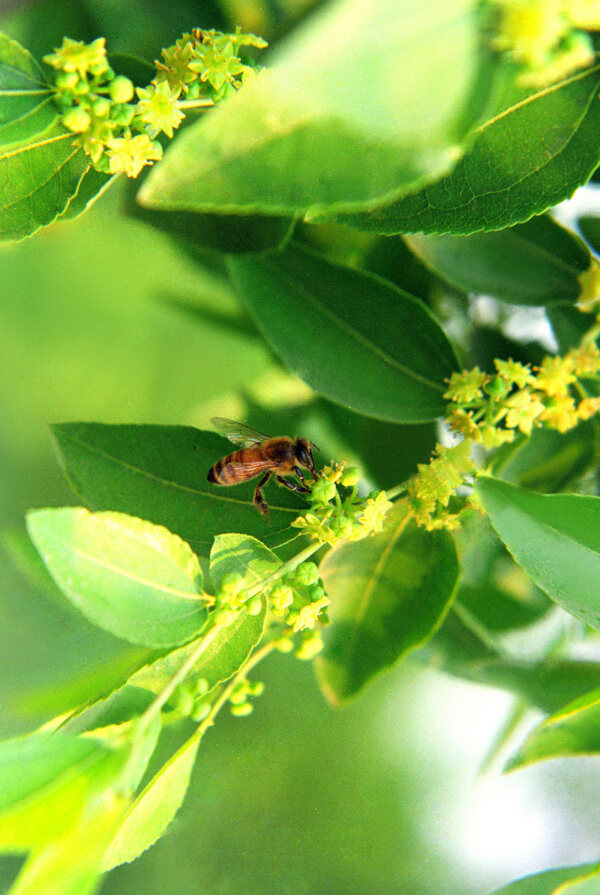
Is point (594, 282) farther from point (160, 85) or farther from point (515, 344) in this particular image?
point (160, 85)

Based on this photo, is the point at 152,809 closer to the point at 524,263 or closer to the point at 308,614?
the point at 308,614

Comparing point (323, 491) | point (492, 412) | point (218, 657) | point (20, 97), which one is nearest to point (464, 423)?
point (492, 412)

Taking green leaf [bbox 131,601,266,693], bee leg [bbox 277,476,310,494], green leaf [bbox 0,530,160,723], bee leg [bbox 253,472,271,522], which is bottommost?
green leaf [bbox 0,530,160,723]

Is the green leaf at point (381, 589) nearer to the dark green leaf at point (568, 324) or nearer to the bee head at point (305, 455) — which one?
the bee head at point (305, 455)

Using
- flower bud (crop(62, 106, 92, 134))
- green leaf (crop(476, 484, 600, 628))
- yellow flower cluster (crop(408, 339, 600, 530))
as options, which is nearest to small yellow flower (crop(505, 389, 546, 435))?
yellow flower cluster (crop(408, 339, 600, 530))

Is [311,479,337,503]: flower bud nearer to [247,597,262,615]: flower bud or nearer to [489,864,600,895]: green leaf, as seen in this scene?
[247,597,262,615]: flower bud

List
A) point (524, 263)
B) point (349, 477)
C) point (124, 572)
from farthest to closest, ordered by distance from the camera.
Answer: point (524, 263) < point (349, 477) < point (124, 572)

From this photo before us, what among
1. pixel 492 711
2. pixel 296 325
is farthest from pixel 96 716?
pixel 492 711
